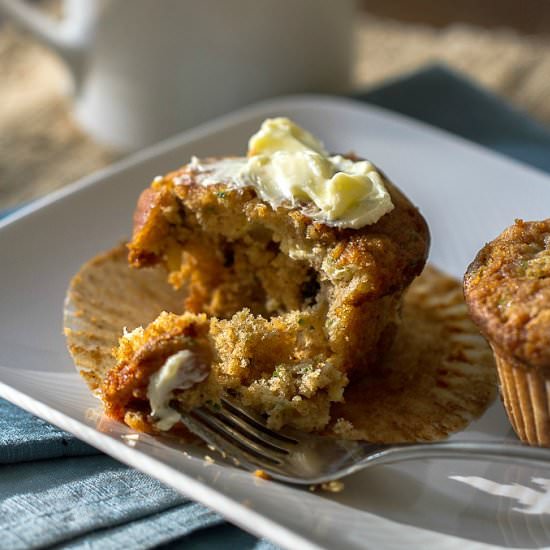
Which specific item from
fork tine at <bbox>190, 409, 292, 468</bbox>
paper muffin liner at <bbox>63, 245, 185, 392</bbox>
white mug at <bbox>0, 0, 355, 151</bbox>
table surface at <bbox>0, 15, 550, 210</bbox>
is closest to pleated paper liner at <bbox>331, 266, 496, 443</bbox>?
fork tine at <bbox>190, 409, 292, 468</bbox>

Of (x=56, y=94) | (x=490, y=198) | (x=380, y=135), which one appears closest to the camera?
(x=490, y=198)

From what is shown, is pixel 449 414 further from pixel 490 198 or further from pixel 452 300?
pixel 490 198

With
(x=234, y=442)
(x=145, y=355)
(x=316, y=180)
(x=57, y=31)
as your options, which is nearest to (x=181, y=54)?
(x=57, y=31)

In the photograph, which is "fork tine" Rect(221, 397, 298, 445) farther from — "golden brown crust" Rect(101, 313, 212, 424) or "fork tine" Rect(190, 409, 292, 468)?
"golden brown crust" Rect(101, 313, 212, 424)

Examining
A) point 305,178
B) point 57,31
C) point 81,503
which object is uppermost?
point 57,31

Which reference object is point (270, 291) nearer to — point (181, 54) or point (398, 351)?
point (398, 351)

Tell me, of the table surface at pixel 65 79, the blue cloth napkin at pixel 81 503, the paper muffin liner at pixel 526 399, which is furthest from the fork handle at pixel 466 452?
the table surface at pixel 65 79

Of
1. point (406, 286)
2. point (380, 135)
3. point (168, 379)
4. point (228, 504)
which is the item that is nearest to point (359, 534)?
point (228, 504)
